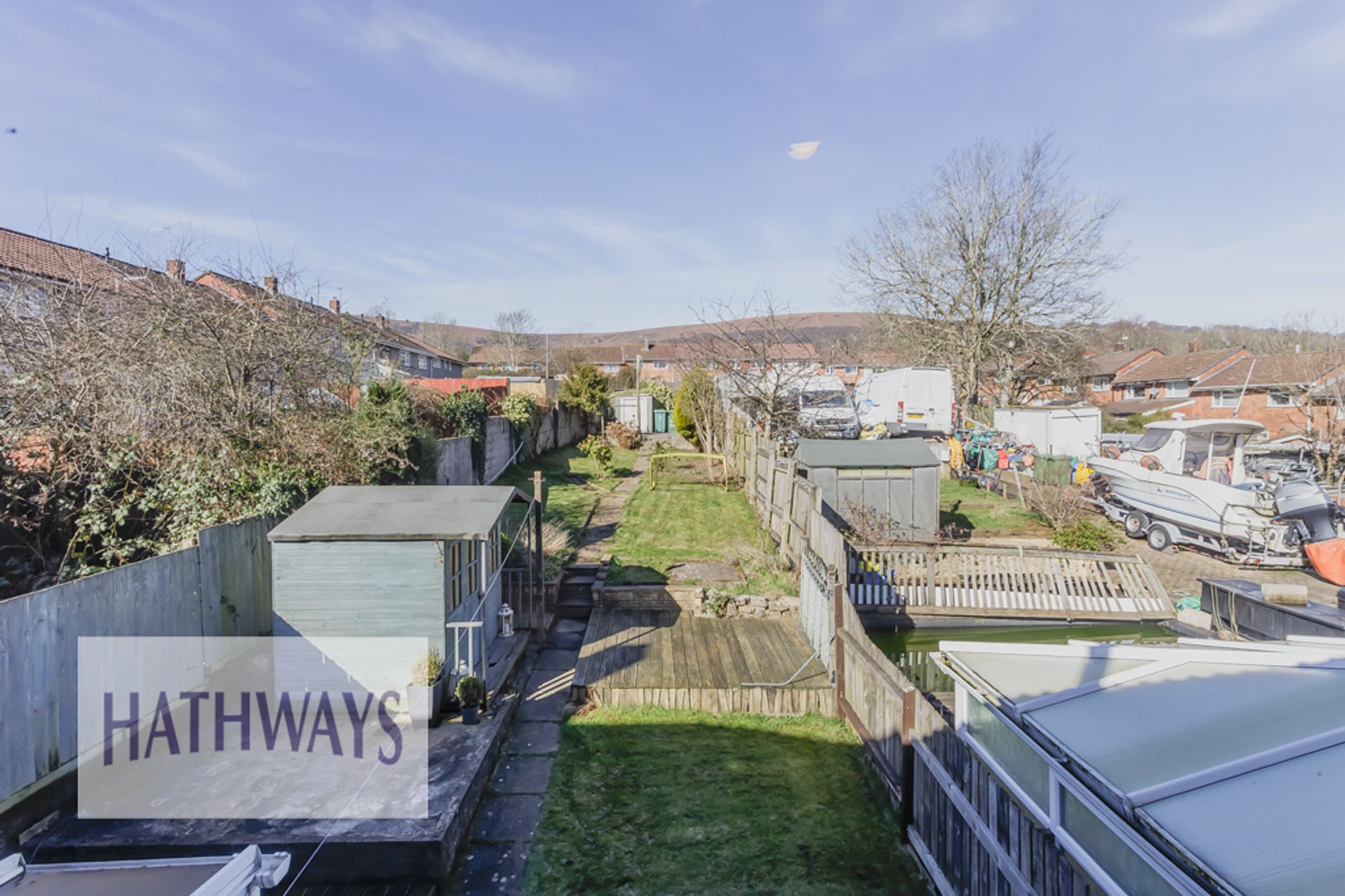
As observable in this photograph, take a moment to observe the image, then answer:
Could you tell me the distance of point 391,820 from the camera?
4586mm

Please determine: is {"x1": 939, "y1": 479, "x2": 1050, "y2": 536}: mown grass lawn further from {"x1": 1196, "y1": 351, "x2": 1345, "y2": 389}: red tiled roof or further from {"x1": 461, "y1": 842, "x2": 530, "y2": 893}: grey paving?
{"x1": 1196, "y1": 351, "x2": 1345, "y2": 389}: red tiled roof

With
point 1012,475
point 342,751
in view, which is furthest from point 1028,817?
point 1012,475

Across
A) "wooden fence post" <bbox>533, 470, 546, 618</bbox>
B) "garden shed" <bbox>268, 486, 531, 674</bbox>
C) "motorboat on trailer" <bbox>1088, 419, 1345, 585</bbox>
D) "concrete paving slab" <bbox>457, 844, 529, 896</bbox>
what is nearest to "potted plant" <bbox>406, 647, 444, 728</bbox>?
"garden shed" <bbox>268, 486, 531, 674</bbox>

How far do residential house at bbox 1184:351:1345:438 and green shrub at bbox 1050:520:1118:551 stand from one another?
8.10m

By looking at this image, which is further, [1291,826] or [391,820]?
[391,820]

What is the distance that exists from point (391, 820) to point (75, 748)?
2.35 m

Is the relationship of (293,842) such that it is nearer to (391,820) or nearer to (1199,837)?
(391,820)

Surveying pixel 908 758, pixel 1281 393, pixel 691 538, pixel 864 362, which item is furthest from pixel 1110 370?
pixel 908 758

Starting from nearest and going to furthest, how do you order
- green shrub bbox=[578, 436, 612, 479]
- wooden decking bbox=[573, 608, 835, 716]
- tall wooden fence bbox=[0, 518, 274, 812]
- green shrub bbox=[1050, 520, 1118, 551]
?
tall wooden fence bbox=[0, 518, 274, 812] < wooden decking bbox=[573, 608, 835, 716] < green shrub bbox=[1050, 520, 1118, 551] < green shrub bbox=[578, 436, 612, 479]

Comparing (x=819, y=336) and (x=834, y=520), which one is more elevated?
(x=819, y=336)

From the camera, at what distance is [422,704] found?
5895 mm

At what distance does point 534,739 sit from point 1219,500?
527 inches

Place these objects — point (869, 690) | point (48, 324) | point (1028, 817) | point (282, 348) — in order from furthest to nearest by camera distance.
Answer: point (282, 348) < point (48, 324) < point (869, 690) < point (1028, 817)

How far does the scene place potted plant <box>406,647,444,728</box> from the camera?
19.3 feet
